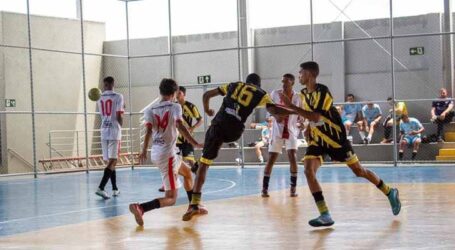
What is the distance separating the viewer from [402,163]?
2122cm

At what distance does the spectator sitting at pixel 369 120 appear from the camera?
22.9 meters

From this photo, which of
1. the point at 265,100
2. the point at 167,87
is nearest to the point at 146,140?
the point at 167,87

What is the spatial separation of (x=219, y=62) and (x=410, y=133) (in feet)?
29.9

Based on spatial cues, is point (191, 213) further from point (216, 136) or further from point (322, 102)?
point (322, 102)

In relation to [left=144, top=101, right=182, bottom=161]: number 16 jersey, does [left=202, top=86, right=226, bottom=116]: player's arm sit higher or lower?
higher

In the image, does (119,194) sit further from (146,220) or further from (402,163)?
(402,163)

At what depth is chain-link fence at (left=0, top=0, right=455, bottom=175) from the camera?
2375cm

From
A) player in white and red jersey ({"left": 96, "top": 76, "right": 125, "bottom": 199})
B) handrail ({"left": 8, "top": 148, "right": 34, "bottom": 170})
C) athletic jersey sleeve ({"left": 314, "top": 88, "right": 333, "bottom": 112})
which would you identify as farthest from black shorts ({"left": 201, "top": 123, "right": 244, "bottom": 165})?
handrail ({"left": 8, "top": 148, "right": 34, "bottom": 170})

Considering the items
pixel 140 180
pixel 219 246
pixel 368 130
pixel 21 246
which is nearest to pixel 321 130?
pixel 219 246

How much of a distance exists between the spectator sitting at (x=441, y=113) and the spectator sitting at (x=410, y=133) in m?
0.51

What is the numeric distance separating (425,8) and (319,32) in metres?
3.86

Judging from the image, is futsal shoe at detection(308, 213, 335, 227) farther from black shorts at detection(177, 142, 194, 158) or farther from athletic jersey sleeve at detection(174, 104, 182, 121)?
black shorts at detection(177, 142, 194, 158)

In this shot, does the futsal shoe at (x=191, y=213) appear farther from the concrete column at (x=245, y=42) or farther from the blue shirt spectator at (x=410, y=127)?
the concrete column at (x=245, y=42)

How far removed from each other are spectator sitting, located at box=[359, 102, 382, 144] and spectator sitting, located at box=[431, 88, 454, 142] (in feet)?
5.99
